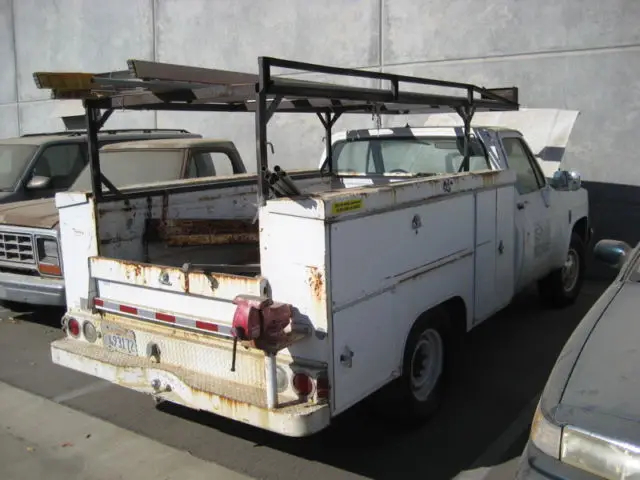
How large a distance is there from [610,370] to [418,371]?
5.73 ft

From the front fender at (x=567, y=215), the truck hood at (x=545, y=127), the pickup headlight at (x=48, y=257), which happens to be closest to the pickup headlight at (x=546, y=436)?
the front fender at (x=567, y=215)

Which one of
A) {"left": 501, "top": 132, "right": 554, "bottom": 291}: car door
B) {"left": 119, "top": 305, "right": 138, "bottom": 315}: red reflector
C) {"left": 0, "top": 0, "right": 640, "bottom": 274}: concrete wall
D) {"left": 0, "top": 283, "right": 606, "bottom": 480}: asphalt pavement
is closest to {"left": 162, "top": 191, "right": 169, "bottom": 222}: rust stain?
{"left": 119, "top": 305, "right": 138, "bottom": 315}: red reflector

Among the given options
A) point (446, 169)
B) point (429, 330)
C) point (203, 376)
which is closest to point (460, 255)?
point (429, 330)

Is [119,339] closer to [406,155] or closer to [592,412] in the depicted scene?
[592,412]

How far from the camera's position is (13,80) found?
16.2m

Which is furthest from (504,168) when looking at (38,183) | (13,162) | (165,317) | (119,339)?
(13,162)

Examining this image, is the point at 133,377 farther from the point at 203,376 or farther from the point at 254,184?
the point at 254,184

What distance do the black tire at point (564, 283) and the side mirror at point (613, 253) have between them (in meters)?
2.57

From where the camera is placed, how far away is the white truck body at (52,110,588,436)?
→ 3266 mm

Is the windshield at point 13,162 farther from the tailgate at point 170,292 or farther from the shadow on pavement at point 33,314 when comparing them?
the tailgate at point 170,292

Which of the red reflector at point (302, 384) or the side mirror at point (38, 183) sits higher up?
the side mirror at point (38, 183)

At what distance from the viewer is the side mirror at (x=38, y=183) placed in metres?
7.98

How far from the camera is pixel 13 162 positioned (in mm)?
8422

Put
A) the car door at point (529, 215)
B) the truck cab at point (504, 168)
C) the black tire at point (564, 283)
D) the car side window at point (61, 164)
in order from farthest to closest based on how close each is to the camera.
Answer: the car side window at point (61, 164) → the black tire at point (564, 283) → the car door at point (529, 215) → the truck cab at point (504, 168)
